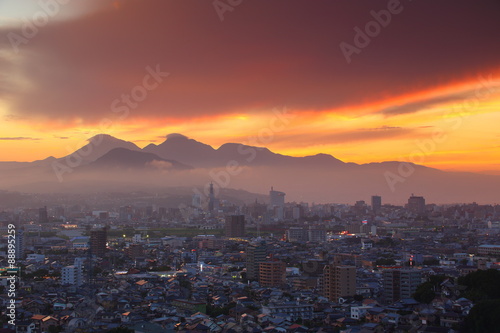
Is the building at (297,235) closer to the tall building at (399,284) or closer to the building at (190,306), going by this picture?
the tall building at (399,284)

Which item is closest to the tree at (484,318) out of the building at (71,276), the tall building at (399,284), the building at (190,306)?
the tall building at (399,284)

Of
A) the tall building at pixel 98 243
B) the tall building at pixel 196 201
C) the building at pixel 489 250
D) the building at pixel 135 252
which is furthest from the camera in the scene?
the tall building at pixel 196 201

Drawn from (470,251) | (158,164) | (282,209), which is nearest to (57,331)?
(470,251)

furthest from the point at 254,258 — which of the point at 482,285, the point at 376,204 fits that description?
the point at 376,204

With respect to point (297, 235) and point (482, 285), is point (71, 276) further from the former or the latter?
point (297, 235)

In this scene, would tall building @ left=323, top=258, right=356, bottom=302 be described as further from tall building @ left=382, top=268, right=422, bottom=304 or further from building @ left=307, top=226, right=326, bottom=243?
building @ left=307, top=226, right=326, bottom=243

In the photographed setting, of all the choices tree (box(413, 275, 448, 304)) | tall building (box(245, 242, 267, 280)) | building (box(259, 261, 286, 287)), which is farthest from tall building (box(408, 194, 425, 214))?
tree (box(413, 275, 448, 304))

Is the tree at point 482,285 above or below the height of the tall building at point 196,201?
below
